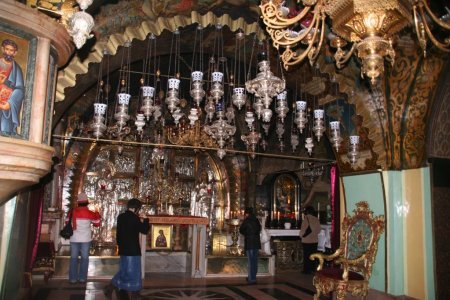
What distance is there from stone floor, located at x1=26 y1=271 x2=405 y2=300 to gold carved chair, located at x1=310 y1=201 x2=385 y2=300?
3.75ft

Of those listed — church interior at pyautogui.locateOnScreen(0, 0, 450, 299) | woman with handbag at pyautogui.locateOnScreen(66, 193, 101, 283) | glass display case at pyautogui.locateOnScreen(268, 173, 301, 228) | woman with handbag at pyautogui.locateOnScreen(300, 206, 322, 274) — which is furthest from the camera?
glass display case at pyautogui.locateOnScreen(268, 173, 301, 228)

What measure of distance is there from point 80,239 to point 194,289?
2337mm

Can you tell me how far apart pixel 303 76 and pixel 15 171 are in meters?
5.80

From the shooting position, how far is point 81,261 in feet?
25.5

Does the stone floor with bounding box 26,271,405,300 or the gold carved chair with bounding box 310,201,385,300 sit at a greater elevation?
the gold carved chair with bounding box 310,201,385,300

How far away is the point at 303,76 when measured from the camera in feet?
25.7

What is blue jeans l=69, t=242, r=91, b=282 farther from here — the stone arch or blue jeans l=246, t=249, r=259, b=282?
blue jeans l=246, t=249, r=259, b=282

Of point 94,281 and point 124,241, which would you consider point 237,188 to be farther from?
point 124,241

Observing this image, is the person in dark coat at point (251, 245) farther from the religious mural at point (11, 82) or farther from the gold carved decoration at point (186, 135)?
the religious mural at point (11, 82)

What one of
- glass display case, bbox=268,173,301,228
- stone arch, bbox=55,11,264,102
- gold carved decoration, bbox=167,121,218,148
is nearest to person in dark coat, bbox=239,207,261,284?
gold carved decoration, bbox=167,121,218,148

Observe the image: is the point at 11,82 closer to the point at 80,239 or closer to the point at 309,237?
the point at 80,239

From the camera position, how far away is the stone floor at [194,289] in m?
6.89

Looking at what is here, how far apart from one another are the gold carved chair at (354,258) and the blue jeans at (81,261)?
14.0 feet

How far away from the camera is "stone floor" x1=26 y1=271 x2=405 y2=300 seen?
6887mm
